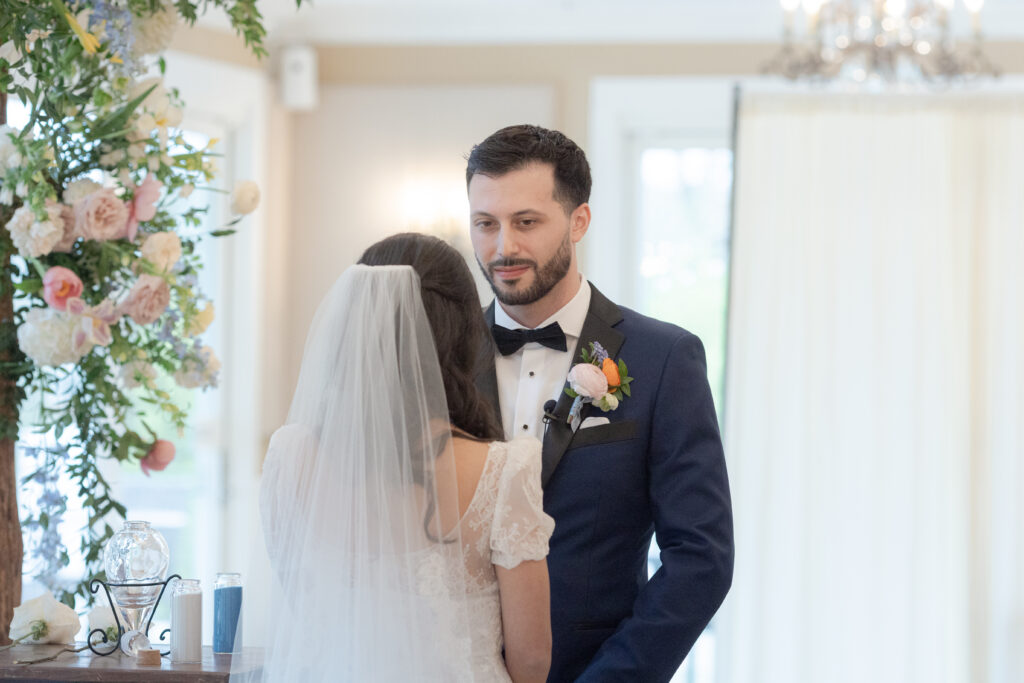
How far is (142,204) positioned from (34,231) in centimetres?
21

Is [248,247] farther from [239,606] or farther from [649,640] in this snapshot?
[649,640]

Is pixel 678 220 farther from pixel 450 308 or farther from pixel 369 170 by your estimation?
pixel 450 308

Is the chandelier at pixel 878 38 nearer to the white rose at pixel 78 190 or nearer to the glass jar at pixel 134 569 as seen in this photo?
the white rose at pixel 78 190

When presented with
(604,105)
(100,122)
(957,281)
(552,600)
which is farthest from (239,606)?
(957,281)

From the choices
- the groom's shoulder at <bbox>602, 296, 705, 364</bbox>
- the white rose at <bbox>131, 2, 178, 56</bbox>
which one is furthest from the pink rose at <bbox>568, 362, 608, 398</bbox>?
the white rose at <bbox>131, 2, 178, 56</bbox>

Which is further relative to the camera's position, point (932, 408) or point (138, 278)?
point (932, 408)

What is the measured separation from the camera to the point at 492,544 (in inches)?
69.8

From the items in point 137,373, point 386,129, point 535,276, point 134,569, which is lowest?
point 134,569

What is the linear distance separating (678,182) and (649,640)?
414cm

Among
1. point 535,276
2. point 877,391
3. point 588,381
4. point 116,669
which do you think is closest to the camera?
point 116,669

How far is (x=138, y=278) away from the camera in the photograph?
221 centimetres

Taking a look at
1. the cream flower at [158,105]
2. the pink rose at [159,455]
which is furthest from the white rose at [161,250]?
the pink rose at [159,455]

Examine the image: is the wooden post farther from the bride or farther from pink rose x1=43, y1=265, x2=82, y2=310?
the bride

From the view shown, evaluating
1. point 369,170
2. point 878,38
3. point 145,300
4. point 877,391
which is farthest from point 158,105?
point 877,391
